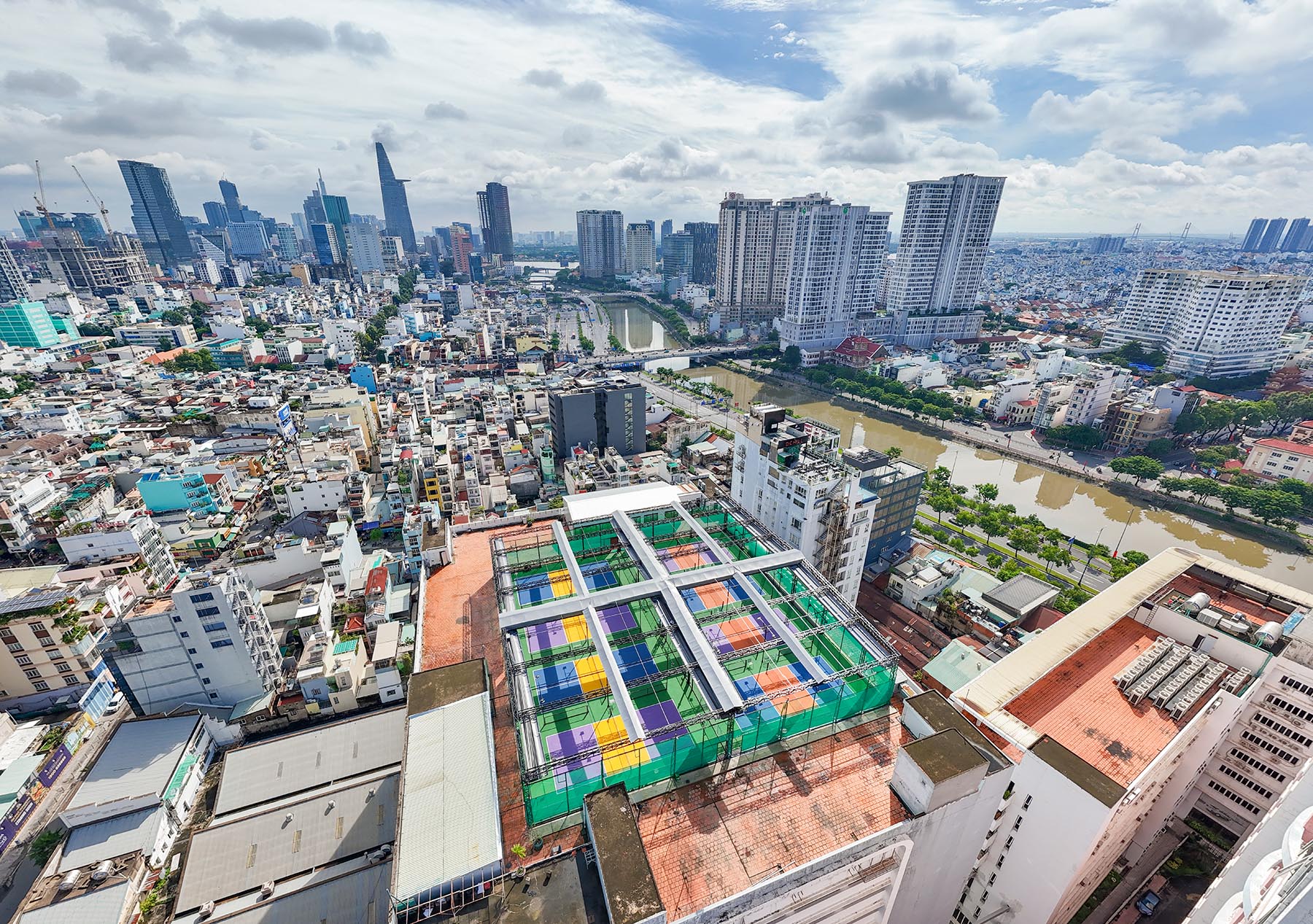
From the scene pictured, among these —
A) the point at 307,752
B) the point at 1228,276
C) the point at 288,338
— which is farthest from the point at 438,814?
the point at 1228,276

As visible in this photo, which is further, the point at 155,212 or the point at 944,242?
the point at 155,212

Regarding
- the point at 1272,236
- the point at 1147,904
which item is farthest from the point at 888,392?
the point at 1272,236

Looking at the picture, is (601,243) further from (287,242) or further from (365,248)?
(287,242)

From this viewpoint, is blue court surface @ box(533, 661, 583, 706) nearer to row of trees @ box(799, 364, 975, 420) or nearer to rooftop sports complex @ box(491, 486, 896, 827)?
rooftop sports complex @ box(491, 486, 896, 827)

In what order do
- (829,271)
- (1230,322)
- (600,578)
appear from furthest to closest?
(829,271) → (1230,322) → (600,578)

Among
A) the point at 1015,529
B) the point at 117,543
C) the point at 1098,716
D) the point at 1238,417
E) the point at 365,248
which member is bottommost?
the point at 1015,529

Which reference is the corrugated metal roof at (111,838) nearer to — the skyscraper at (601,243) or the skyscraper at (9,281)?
the skyscraper at (9,281)

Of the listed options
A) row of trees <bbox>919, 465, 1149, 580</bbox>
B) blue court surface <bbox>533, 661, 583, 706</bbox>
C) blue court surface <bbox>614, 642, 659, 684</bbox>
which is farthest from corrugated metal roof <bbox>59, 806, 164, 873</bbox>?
row of trees <bbox>919, 465, 1149, 580</bbox>
